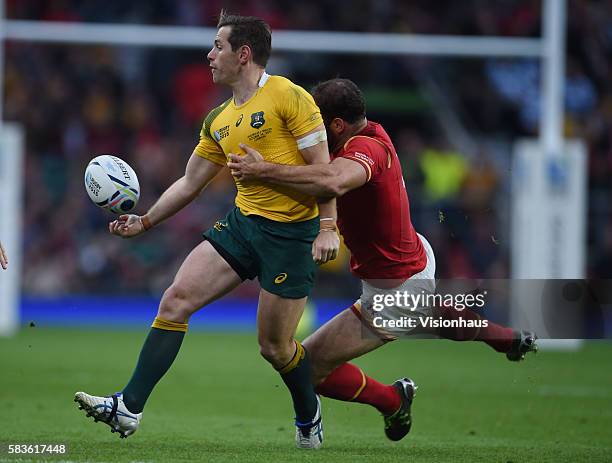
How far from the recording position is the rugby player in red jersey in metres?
7.12

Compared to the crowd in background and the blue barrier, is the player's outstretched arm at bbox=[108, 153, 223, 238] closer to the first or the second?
the crowd in background

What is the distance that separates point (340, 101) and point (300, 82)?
13.3 metres

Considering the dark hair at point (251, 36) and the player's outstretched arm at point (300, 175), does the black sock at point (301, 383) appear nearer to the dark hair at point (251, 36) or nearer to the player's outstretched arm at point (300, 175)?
the player's outstretched arm at point (300, 175)

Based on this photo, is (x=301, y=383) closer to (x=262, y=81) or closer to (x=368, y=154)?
(x=368, y=154)

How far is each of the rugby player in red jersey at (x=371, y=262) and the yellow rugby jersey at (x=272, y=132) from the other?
0.19 meters

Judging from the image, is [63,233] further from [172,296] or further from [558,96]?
[172,296]

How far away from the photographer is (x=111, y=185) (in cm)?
717

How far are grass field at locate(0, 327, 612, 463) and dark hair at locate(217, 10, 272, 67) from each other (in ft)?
7.34

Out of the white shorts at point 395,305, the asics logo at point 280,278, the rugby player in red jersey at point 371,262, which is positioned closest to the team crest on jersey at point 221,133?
the rugby player in red jersey at point 371,262

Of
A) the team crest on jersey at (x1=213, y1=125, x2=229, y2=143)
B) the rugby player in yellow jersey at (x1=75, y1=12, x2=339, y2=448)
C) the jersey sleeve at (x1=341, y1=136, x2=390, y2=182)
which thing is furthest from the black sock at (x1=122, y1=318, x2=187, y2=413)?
the jersey sleeve at (x1=341, y1=136, x2=390, y2=182)

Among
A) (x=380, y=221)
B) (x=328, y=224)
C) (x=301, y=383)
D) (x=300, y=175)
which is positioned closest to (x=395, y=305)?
(x=380, y=221)

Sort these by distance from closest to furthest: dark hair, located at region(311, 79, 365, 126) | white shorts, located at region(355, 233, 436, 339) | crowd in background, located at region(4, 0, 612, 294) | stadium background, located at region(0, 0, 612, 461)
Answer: dark hair, located at region(311, 79, 365, 126) < white shorts, located at region(355, 233, 436, 339) < stadium background, located at region(0, 0, 612, 461) < crowd in background, located at region(4, 0, 612, 294)

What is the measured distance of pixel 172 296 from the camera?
22.7 ft

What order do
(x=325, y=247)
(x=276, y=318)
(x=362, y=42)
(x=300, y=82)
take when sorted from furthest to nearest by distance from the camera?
(x=300, y=82), (x=362, y=42), (x=276, y=318), (x=325, y=247)
